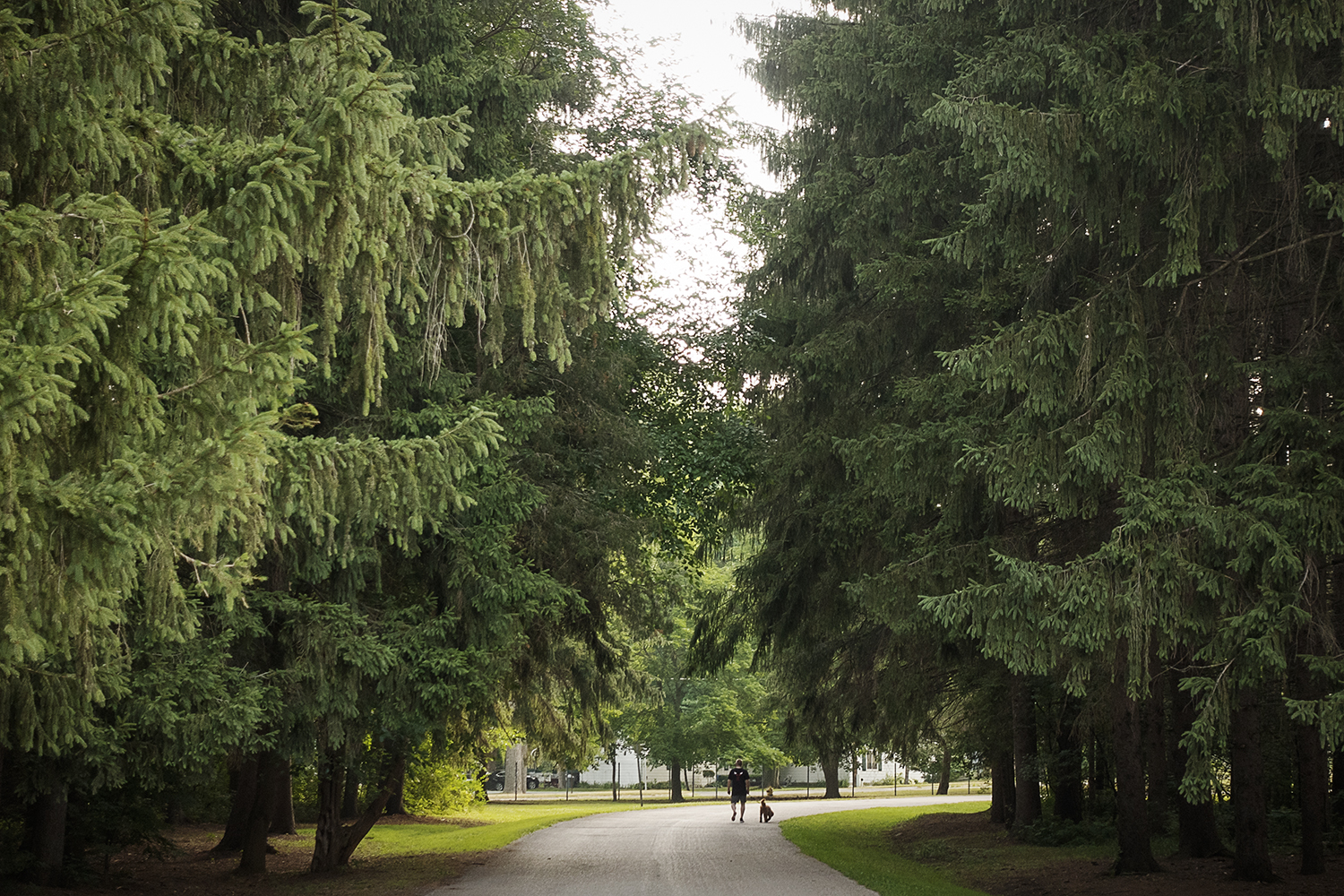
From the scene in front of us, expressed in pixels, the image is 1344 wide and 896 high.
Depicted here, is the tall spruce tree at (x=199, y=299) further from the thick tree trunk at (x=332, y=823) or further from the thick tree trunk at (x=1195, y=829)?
the thick tree trunk at (x=1195, y=829)

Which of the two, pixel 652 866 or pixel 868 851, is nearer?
pixel 652 866

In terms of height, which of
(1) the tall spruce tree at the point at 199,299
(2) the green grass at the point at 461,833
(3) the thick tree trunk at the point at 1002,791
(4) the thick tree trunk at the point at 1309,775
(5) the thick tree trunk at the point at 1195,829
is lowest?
(2) the green grass at the point at 461,833

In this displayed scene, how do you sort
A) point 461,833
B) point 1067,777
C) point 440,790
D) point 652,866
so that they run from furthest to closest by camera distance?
point 440,790 → point 461,833 → point 1067,777 → point 652,866

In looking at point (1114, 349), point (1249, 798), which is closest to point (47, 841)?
point (1114, 349)

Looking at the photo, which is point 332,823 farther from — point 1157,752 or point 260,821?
point 1157,752

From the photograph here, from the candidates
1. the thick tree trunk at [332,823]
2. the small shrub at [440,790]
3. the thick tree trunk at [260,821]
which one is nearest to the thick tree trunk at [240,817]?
A: the thick tree trunk at [260,821]

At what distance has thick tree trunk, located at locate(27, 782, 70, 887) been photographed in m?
12.4

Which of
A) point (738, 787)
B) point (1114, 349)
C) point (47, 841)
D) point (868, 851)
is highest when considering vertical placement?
point (1114, 349)

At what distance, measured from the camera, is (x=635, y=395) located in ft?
56.8

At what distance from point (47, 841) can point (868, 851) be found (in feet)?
42.1

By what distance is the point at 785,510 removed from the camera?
52.0 ft

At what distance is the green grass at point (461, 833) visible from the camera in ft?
64.1

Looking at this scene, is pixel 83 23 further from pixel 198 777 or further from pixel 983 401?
pixel 983 401

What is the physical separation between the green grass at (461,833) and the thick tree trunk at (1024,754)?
9.59 meters
